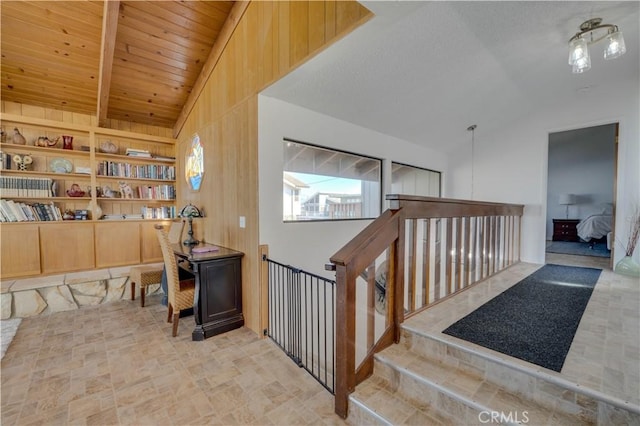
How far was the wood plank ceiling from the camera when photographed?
9.23 ft

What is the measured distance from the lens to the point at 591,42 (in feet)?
8.15

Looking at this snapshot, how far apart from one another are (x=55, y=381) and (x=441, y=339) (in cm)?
288

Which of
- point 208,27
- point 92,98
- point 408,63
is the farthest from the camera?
point 92,98

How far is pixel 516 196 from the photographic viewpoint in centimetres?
468

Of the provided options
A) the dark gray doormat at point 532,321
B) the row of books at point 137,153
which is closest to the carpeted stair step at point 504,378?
the dark gray doormat at point 532,321

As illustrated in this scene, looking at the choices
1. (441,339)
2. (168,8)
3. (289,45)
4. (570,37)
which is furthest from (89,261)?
(570,37)

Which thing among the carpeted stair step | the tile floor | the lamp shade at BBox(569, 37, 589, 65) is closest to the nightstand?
the tile floor

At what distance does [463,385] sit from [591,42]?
3.21 meters

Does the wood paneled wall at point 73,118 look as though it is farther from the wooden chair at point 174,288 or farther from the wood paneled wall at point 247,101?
the wooden chair at point 174,288

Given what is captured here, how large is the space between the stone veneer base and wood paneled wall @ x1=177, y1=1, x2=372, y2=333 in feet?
4.57

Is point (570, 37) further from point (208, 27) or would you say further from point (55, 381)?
point (55, 381)

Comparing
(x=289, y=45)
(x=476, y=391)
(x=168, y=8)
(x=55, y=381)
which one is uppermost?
Result: (x=168, y=8)

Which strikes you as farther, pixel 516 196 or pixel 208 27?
pixel 516 196

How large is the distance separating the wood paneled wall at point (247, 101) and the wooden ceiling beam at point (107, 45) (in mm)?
1071
